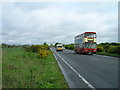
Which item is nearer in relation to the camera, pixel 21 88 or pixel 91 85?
pixel 21 88

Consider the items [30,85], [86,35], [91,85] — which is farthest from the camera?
[86,35]

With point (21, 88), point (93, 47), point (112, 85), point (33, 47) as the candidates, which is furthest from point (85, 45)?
point (21, 88)

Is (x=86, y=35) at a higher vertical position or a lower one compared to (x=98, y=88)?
higher

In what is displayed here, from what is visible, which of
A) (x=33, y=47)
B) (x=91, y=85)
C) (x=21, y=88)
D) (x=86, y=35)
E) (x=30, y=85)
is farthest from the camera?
(x=33, y=47)

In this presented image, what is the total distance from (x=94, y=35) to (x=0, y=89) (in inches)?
944

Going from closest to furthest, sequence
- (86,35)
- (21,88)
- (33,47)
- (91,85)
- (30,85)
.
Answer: (21,88), (30,85), (91,85), (86,35), (33,47)

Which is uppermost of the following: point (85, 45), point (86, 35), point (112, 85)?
point (86, 35)

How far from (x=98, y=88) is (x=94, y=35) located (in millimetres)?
22255

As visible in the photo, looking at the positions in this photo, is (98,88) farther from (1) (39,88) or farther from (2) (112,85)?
(1) (39,88)

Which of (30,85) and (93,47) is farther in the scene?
(93,47)

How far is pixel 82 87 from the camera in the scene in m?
6.04

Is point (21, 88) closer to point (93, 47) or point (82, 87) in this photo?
point (82, 87)

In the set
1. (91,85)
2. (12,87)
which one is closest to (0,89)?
(12,87)

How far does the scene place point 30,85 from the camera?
5.82 m
